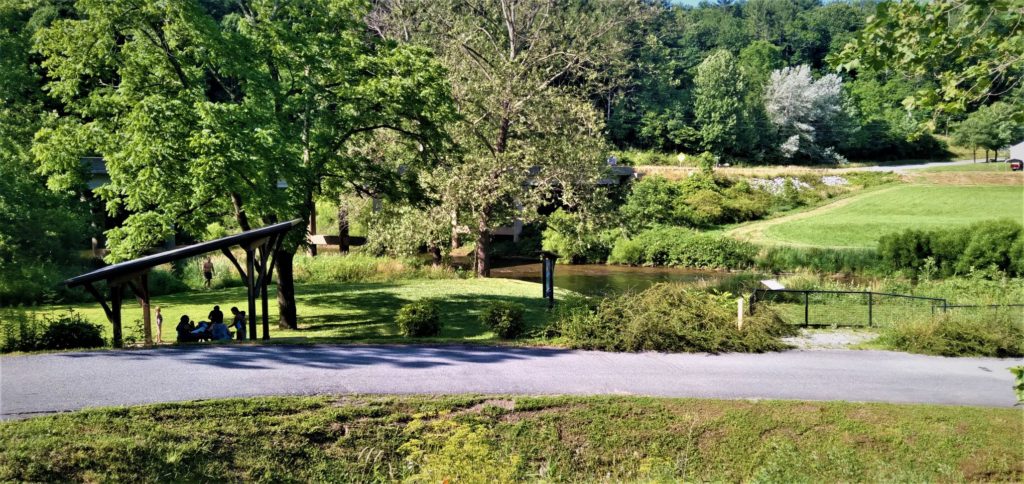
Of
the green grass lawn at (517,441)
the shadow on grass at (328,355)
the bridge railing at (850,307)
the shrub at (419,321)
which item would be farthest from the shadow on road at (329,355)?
the bridge railing at (850,307)

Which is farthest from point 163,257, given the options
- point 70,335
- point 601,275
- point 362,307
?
point 601,275

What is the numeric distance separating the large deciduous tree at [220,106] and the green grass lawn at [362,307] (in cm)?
182

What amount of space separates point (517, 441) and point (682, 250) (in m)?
31.1

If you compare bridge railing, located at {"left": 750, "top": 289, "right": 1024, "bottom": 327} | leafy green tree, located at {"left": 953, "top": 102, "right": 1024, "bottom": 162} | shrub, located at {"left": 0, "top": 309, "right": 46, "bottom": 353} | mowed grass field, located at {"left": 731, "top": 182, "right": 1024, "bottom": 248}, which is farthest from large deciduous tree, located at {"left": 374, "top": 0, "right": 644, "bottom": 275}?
leafy green tree, located at {"left": 953, "top": 102, "right": 1024, "bottom": 162}

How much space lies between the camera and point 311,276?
91.7ft

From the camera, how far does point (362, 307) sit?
71.3ft

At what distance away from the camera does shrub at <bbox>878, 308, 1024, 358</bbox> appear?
1548cm

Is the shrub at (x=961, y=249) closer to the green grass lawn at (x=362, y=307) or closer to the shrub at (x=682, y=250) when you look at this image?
the shrub at (x=682, y=250)

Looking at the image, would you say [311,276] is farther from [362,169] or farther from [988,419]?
[988,419]

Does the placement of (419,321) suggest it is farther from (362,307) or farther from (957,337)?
(957,337)

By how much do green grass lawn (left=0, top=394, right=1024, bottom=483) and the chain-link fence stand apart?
275 inches

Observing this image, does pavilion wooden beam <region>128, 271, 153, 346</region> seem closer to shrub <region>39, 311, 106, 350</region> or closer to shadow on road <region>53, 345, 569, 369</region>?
shadow on road <region>53, 345, 569, 369</region>

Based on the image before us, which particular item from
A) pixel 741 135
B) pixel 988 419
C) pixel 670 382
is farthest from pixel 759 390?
pixel 741 135

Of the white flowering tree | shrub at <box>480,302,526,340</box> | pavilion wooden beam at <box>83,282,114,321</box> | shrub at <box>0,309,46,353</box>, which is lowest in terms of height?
shrub at <box>480,302,526,340</box>
